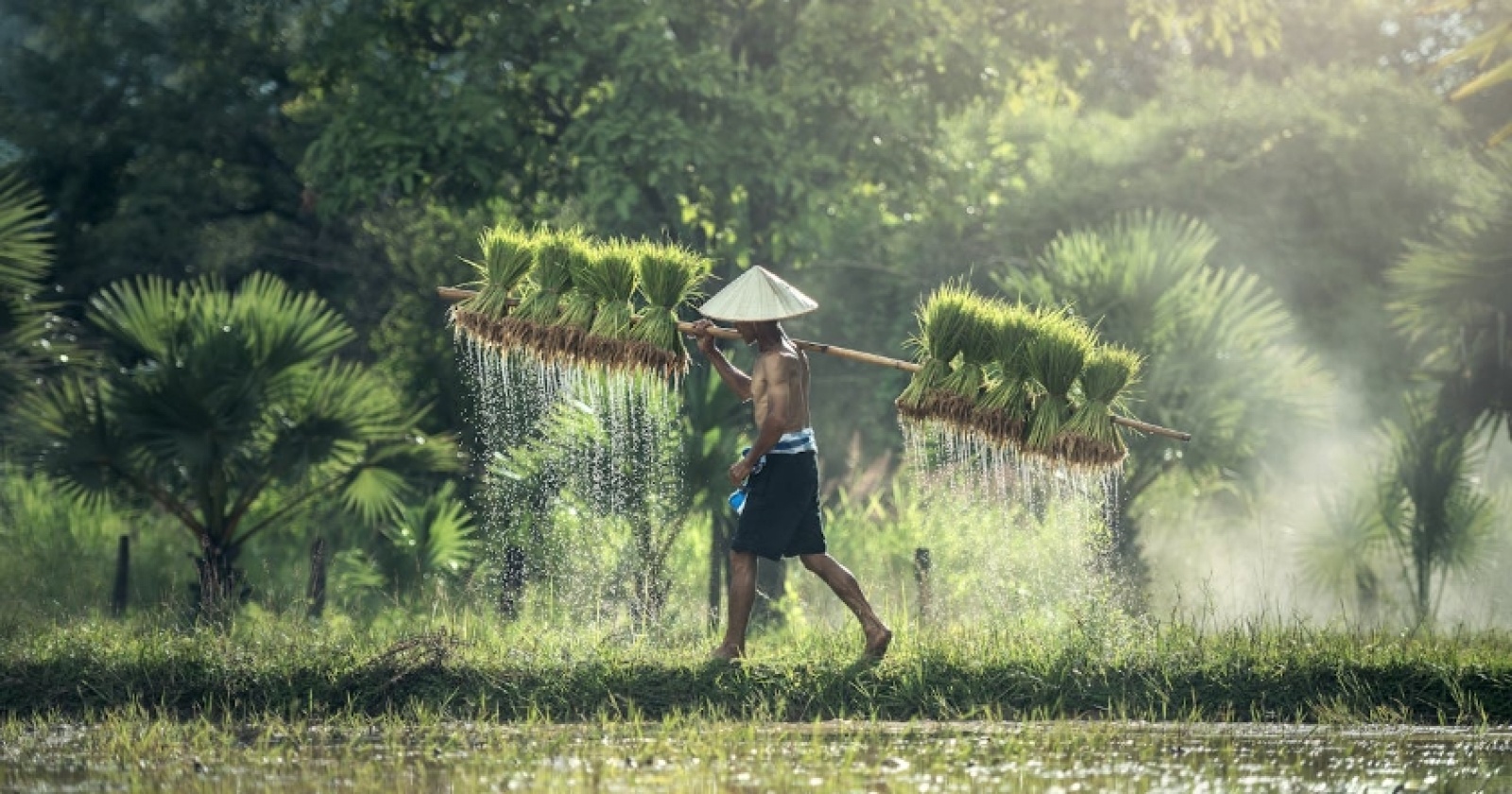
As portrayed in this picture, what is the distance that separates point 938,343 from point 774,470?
1122 millimetres

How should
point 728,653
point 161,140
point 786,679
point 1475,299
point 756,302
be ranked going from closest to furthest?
point 786,679 < point 728,653 < point 756,302 < point 1475,299 < point 161,140

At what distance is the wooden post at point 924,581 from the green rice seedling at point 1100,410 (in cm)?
186

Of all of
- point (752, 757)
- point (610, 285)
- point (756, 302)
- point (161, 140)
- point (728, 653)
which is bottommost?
point (752, 757)

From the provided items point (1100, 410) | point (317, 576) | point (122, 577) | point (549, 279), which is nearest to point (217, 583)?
point (317, 576)

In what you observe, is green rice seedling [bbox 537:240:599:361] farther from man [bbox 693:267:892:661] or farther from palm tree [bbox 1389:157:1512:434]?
palm tree [bbox 1389:157:1512:434]

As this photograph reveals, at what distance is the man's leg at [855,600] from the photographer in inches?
453

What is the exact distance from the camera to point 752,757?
30.5ft

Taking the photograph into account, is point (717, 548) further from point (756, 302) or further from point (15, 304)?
point (15, 304)

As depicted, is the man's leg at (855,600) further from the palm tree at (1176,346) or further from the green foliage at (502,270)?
the palm tree at (1176,346)

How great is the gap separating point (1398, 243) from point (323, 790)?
23.5m

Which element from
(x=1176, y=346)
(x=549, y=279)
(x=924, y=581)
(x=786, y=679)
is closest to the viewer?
(x=786, y=679)

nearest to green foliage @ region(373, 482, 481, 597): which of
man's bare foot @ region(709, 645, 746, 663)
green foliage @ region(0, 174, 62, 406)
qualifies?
green foliage @ region(0, 174, 62, 406)

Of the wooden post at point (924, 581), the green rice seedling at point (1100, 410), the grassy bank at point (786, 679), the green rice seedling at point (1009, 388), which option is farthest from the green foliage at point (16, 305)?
the green rice seedling at point (1100, 410)

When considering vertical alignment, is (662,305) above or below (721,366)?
above
